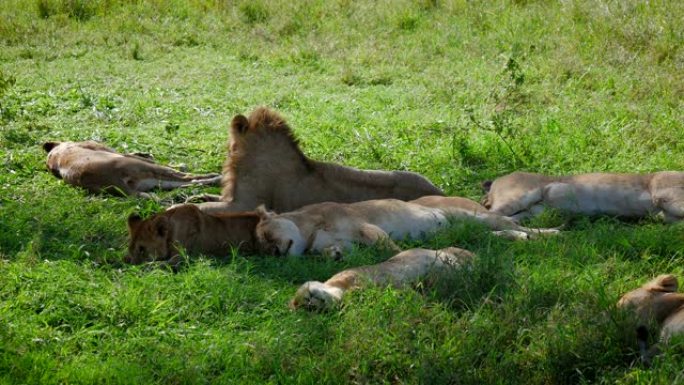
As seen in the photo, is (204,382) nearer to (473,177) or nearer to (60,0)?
(473,177)

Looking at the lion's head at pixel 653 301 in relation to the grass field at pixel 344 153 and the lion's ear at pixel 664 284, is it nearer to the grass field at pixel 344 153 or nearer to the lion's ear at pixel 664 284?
the lion's ear at pixel 664 284

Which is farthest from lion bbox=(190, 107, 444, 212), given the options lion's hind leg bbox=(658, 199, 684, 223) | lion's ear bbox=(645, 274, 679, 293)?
lion's ear bbox=(645, 274, 679, 293)

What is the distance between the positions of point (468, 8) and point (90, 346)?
10660 millimetres

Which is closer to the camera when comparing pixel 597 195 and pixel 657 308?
pixel 657 308

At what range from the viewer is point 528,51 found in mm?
12844

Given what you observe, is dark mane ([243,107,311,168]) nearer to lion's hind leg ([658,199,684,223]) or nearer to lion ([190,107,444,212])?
lion ([190,107,444,212])

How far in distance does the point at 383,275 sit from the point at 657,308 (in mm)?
1471

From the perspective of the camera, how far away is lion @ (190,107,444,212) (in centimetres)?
809

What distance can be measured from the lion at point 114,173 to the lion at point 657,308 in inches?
176

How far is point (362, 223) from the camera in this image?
23.5 feet

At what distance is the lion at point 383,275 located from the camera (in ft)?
18.2

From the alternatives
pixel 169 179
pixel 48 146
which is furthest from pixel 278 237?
pixel 48 146

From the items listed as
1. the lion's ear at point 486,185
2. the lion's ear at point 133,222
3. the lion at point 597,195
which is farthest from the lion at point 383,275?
the lion's ear at point 486,185

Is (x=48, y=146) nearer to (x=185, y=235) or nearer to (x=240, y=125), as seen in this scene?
(x=240, y=125)
